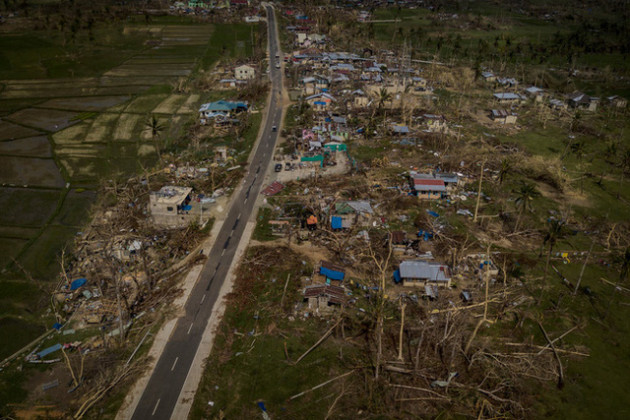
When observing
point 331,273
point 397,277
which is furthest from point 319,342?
point 397,277

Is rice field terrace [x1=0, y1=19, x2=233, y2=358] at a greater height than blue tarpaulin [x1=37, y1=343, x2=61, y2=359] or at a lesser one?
greater

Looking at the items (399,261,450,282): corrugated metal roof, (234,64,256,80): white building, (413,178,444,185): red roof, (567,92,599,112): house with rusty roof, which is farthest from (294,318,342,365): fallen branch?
(567,92,599,112): house with rusty roof

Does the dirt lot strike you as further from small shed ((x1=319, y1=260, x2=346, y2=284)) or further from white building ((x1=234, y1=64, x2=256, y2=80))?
white building ((x1=234, y1=64, x2=256, y2=80))

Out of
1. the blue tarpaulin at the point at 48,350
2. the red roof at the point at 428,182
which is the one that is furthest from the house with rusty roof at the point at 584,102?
the blue tarpaulin at the point at 48,350

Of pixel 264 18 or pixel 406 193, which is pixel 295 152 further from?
pixel 264 18

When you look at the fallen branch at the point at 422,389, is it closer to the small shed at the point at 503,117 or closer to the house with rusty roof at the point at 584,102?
the small shed at the point at 503,117

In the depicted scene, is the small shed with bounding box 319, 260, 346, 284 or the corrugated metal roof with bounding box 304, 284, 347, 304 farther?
→ the small shed with bounding box 319, 260, 346, 284

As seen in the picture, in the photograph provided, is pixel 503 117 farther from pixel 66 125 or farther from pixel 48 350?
pixel 66 125
